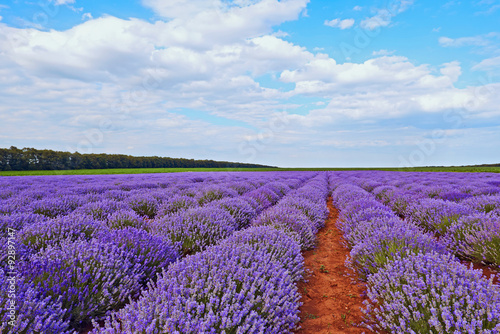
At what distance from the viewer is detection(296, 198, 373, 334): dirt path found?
2197mm

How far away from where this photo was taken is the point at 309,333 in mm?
2105

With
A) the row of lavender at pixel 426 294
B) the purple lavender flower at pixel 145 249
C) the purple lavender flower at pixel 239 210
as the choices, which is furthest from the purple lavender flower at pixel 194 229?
the row of lavender at pixel 426 294

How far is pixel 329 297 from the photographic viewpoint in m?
2.71

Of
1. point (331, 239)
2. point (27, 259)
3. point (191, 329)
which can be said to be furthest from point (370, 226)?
point (27, 259)

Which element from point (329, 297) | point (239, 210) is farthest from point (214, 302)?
point (239, 210)

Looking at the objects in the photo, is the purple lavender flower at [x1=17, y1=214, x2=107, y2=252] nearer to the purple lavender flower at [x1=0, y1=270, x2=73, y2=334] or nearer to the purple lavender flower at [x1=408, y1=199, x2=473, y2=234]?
the purple lavender flower at [x1=0, y1=270, x2=73, y2=334]

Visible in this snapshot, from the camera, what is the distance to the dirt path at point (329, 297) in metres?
2.20

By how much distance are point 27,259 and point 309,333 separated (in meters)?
2.71

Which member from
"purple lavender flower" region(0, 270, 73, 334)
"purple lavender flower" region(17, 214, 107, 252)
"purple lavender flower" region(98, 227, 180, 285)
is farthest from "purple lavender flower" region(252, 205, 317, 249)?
"purple lavender flower" region(0, 270, 73, 334)

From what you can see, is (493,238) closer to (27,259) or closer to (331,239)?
(331,239)

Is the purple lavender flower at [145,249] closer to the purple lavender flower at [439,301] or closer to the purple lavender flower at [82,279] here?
the purple lavender flower at [82,279]

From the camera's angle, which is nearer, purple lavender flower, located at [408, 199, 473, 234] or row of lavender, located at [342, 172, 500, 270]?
row of lavender, located at [342, 172, 500, 270]

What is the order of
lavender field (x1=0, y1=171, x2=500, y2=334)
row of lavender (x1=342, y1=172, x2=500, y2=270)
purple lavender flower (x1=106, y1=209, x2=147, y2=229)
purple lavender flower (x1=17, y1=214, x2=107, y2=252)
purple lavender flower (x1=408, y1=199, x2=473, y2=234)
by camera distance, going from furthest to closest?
purple lavender flower (x1=408, y1=199, x2=473, y2=234), purple lavender flower (x1=106, y1=209, x2=147, y2=229), row of lavender (x1=342, y1=172, x2=500, y2=270), purple lavender flower (x1=17, y1=214, x2=107, y2=252), lavender field (x1=0, y1=171, x2=500, y2=334)

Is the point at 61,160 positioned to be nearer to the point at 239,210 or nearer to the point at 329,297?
the point at 239,210
